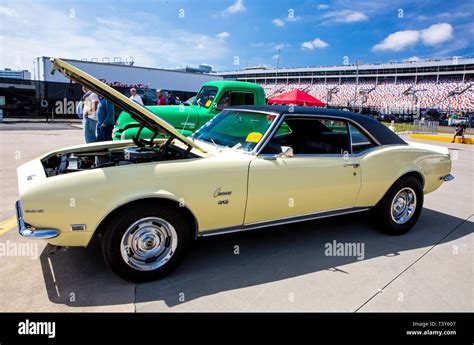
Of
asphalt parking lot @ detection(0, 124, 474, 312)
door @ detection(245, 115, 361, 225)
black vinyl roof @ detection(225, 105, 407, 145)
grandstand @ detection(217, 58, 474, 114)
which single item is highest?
grandstand @ detection(217, 58, 474, 114)

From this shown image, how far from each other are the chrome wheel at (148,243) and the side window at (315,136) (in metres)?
1.73

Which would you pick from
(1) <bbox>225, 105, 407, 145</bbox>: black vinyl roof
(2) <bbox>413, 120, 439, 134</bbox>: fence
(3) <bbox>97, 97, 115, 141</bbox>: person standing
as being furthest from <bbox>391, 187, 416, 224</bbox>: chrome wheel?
(2) <bbox>413, 120, 439, 134</bbox>: fence

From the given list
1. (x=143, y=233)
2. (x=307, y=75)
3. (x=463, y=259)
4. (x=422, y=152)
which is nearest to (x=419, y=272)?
(x=463, y=259)

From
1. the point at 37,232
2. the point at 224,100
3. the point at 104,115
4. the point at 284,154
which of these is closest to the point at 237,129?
the point at 284,154

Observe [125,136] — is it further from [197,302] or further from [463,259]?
[463,259]

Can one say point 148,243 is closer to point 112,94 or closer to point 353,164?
point 112,94

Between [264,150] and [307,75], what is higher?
[307,75]

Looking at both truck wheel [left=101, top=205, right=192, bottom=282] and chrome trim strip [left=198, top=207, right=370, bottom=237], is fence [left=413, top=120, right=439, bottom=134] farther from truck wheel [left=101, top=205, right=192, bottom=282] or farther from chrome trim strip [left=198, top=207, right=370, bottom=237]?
truck wheel [left=101, top=205, right=192, bottom=282]

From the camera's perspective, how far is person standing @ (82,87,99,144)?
259 inches

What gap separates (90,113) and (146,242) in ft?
15.0

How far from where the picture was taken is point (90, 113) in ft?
21.8

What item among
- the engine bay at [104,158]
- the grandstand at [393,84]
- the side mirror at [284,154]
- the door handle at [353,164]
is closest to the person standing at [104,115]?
the engine bay at [104,158]
